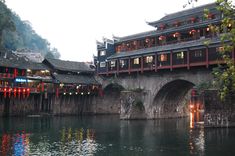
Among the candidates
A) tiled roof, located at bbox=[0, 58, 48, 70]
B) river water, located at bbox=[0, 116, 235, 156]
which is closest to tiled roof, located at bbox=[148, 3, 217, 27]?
tiled roof, located at bbox=[0, 58, 48, 70]

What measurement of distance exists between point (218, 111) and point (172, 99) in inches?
994

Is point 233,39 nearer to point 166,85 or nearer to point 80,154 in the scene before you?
point 80,154

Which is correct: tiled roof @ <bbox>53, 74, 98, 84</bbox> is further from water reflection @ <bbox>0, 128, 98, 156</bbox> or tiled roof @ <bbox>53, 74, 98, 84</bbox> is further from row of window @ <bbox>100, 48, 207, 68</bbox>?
water reflection @ <bbox>0, 128, 98, 156</bbox>

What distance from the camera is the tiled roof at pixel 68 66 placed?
3253 inches

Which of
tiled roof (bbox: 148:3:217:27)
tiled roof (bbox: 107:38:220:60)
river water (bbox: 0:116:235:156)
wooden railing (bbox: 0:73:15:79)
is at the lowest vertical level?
river water (bbox: 0:116:235:156)

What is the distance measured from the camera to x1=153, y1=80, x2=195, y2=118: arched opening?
2671 inches

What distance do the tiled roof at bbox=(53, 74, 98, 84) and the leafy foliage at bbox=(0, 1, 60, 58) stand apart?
82.4ft

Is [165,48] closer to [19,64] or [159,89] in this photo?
[159,89]

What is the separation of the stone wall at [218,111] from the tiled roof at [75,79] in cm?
4189

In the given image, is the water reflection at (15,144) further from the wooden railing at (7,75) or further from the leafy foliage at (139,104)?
the leafy foliage at (139,104)

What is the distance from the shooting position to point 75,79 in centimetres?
8362

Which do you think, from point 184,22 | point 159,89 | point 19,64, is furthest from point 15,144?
point 184,22

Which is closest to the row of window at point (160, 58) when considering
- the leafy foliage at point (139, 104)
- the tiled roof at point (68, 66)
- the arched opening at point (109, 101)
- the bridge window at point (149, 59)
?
the bridge window at point (149, 59)

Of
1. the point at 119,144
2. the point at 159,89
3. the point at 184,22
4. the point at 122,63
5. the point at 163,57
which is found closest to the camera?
the point at 119,144
